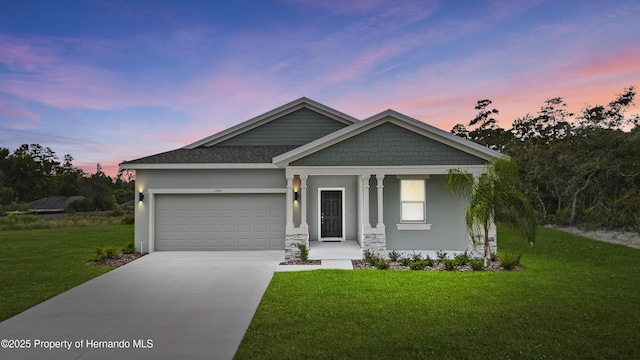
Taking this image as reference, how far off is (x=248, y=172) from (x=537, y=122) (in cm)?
3348

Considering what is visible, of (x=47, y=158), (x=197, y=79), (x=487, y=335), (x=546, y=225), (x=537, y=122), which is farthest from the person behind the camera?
(x=47, y=158)

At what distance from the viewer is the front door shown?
45.9 feet

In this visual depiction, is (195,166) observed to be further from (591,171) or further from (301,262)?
(591,171)

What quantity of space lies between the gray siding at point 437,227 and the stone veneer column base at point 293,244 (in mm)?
3150

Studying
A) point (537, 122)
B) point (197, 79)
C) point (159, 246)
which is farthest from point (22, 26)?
point (537, 122)

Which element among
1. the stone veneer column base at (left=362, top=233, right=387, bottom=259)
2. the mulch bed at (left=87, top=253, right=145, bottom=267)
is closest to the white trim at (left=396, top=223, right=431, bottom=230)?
the stone veneer column base at (left=362, top=233, right=387, bottom=259)

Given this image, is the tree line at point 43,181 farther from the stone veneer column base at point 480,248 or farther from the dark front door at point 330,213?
the stone veneer column base at point 480,248

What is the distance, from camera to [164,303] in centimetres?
711

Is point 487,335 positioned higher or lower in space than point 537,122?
lower

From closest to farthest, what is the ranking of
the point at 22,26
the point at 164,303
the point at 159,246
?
the point at 164,303
the point at 159,246
the point at 22,26

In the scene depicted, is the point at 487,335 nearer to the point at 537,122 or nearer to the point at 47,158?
the point at 537,122

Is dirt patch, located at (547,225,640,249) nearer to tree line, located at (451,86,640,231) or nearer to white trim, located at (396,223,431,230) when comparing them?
tree line, located at (451,86,640,231)

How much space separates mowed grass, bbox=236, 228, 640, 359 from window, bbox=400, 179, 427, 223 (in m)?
3.33

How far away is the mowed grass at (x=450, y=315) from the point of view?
4.86m
